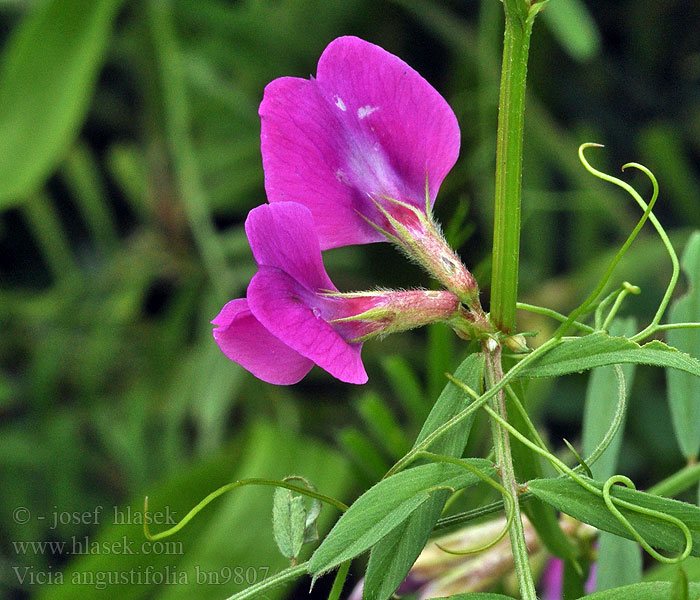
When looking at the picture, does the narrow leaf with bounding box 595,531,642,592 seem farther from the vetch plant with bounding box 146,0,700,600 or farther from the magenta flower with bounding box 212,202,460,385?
the magenta flower with bounding box 212,202,460,385

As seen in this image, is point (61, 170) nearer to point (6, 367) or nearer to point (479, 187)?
point (6, 367)

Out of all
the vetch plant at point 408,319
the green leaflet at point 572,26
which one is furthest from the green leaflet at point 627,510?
the green leaflet at point 572,26

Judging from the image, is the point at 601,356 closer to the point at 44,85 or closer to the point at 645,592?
the point at 645,592

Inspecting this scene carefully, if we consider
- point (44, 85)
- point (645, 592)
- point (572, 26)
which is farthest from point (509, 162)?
point (44, 85)

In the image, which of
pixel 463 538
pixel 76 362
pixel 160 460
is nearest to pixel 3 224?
pixel 76 362

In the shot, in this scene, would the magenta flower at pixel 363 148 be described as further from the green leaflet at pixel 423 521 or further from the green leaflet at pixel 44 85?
the green leaflet at pixel 44 85

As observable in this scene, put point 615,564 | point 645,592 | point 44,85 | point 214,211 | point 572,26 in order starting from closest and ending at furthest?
point 645,592
point 615,564
point 572,26
point 44,85
point 214,211

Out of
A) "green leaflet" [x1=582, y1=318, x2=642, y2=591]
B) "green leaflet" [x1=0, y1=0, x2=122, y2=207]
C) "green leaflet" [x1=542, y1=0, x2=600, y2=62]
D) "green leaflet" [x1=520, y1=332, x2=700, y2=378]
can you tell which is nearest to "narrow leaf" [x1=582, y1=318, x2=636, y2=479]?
"green leaflet" [x1=582, y1=318, x2=642, y2=591]
